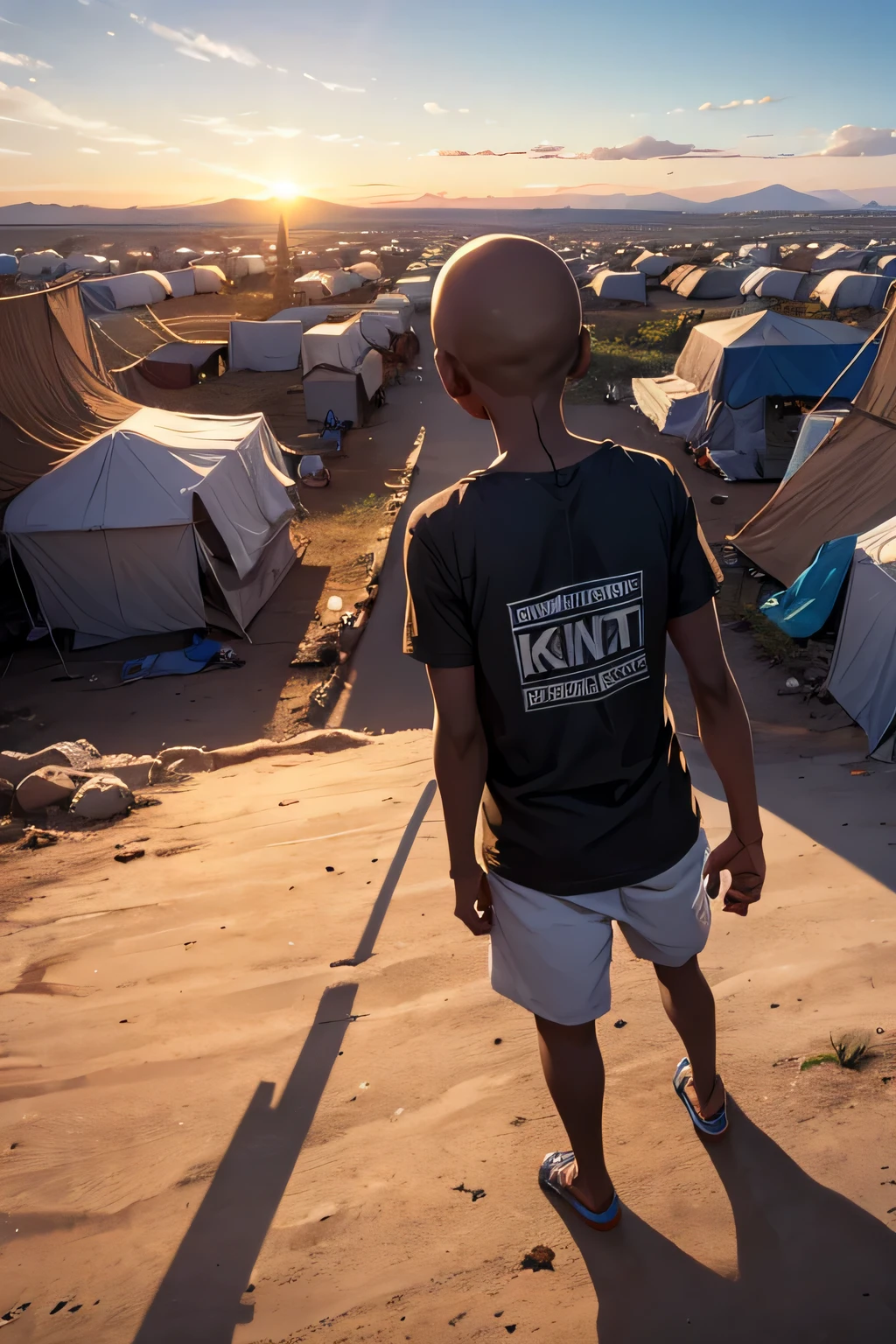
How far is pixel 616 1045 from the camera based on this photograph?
2.54m

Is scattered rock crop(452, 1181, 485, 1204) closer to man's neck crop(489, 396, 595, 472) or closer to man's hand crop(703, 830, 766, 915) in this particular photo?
man's hand crop(703, 830, 766, 915)

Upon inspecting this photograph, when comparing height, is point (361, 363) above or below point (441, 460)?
above

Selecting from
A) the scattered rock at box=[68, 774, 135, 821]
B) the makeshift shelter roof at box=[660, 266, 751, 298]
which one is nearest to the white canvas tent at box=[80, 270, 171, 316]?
the makeshift shelter roof at box=[660, 266, 751, 298]

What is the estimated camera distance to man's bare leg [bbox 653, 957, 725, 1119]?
190cm

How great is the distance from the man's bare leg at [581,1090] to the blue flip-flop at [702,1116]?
343mm

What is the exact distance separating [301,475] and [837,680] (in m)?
12.4

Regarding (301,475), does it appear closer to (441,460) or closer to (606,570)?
(441,460)

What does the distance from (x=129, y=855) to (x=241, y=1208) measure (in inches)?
110

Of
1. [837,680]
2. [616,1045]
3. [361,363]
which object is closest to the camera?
[616,1045]

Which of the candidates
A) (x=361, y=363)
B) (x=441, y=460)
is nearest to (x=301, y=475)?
(x=441, y=460)

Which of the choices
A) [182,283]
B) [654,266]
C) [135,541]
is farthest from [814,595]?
[182,283]

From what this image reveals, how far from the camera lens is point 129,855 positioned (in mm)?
4641

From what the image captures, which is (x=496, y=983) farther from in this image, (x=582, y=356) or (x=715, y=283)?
(x=715, y=283)

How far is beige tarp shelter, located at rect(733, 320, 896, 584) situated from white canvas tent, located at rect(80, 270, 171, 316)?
1397 inches
